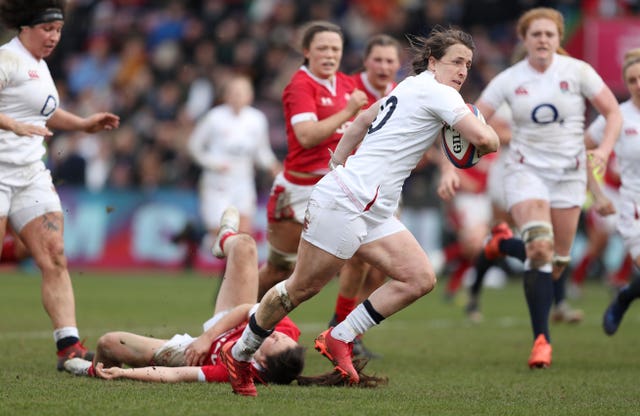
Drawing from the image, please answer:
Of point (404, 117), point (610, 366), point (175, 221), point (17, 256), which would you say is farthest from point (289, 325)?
point (175, 221)

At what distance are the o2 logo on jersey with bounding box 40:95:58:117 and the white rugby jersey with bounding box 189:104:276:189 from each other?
6662 mm

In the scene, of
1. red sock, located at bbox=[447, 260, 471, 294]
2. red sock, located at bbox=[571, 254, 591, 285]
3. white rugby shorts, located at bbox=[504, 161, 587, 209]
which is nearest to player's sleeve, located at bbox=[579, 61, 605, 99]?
white rugby shorts, located at bbox=[504, 161, 587, 209]

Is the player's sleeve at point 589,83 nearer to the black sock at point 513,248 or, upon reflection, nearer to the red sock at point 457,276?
the black sock at point 513,248

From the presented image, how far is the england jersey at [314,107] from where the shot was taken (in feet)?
28.0

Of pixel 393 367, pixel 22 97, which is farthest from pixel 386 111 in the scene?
pixel 22 97

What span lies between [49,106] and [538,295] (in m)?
4.06

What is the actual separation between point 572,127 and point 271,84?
42.2ft

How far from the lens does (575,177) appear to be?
Result: 8.92 metres

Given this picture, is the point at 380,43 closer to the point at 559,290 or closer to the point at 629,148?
the point at 629,148

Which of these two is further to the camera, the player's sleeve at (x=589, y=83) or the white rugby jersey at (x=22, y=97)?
the player's sleeve at (x=589, y=83)

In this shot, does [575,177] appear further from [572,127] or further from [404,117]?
[404,117]

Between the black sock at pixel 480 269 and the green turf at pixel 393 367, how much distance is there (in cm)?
40

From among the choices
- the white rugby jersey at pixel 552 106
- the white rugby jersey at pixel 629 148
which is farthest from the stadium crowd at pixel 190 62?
the white rugby jersey at pixel 552 106

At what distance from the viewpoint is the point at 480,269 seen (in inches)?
459
